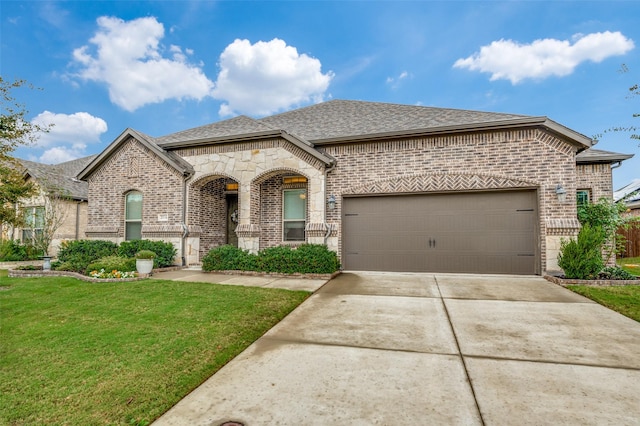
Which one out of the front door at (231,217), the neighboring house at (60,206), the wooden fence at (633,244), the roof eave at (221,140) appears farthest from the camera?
the neighboring house at (60,206)

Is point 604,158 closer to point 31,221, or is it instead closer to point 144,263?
point 144,263

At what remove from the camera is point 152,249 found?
998cm

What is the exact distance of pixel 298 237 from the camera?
10.7m

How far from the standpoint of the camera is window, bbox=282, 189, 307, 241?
422 inches

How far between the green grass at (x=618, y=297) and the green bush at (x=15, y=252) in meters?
21.2

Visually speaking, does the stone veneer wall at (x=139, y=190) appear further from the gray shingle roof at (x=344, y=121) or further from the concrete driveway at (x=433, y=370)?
the concrete driveway at (x=433, y=370)

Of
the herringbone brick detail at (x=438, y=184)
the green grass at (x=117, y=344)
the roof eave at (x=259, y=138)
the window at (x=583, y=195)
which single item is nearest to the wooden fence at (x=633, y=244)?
the window at (x=583, y=195)

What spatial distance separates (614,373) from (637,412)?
2.52 ft

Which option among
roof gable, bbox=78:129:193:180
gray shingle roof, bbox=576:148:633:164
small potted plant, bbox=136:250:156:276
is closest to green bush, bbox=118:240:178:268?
small potted plant, bbox=136:250:156:276

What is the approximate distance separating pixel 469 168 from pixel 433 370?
7.21 metres

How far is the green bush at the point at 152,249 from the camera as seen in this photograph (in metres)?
9.95

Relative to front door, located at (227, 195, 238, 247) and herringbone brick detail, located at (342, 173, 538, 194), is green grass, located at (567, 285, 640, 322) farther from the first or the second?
front door, located at (227, 195, 238, 247)

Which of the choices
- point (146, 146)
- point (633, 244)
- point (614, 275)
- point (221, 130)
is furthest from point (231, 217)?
point (633, 244)

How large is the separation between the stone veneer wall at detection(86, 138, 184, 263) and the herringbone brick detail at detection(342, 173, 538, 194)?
20.5 ft
